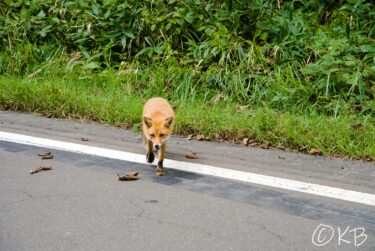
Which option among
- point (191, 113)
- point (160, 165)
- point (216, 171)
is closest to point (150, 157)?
point (160, 165)

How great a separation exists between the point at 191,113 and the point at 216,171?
76.3 inches

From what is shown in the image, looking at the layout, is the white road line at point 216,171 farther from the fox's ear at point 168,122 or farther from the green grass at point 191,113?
the green grass at point 191,113

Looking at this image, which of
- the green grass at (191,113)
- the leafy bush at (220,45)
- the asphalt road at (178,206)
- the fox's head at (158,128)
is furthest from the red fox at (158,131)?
the leafy bush at (220,45)

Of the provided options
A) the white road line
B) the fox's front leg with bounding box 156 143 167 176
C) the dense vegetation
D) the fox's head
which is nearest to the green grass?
the dense vegetation

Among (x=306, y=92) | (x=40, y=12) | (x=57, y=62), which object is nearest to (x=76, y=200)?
(x=306, y=92)

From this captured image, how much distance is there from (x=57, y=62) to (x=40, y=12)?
145cm

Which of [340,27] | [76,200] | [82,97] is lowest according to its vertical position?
[76,200]

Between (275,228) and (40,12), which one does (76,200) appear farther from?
(40,12)

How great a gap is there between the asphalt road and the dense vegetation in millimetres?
931

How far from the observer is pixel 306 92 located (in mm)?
7750

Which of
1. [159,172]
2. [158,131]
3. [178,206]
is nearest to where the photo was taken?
[178,206]

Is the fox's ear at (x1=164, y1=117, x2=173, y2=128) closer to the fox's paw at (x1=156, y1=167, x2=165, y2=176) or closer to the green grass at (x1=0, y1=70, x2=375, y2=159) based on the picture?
the fox's paw at (x1=156, y1=167, x2=165, y2=176)

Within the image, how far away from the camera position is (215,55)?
8820 mm

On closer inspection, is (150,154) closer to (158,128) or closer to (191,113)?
(158,128)
